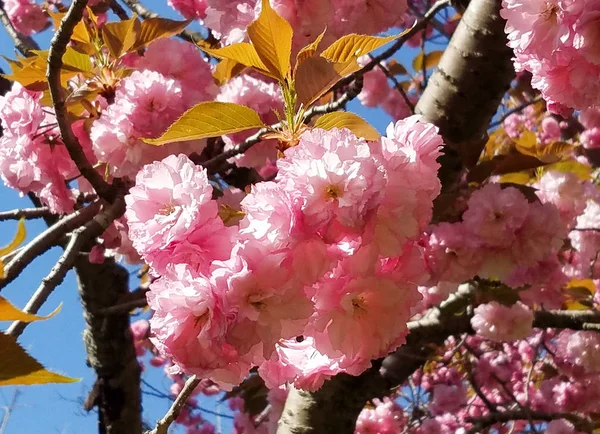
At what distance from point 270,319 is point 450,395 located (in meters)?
3.06

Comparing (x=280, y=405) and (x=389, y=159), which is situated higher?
(x=280, y=405)

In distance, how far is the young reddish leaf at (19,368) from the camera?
0.50 metres

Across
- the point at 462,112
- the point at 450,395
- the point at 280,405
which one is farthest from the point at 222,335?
the point at 450,395

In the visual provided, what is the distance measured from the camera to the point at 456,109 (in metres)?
1.52

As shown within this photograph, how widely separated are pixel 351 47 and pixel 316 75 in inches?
2.7

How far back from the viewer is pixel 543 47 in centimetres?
83

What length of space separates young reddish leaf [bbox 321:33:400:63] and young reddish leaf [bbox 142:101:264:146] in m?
0.14

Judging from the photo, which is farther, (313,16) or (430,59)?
(430,59)

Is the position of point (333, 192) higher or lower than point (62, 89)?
lower

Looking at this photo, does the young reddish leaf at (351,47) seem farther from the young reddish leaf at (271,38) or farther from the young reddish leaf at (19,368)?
the young reddish leaf at (19,368)

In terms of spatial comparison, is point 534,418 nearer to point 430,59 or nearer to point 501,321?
point 501,321

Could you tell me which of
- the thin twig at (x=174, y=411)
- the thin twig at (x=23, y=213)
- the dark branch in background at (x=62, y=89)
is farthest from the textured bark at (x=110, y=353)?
the thin twig at (x=174, y=411)

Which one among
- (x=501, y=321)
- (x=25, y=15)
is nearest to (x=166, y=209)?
(x=501, y=321)

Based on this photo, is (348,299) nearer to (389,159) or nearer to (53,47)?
(389,159)
